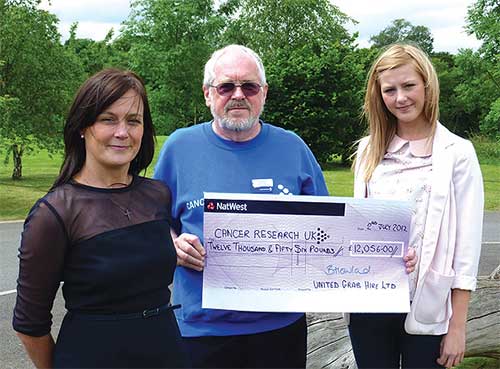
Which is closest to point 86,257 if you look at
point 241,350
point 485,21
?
point 241,350

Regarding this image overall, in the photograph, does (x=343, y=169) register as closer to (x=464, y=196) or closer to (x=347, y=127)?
(x=347, y=127)

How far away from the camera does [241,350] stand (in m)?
2.82

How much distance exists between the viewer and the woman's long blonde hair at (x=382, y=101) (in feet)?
9.03

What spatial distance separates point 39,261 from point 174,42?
2152 centimetres

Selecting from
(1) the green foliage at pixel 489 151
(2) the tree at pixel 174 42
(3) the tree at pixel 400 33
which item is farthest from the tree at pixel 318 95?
(3) the tree at pixel 400 33

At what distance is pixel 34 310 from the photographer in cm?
220

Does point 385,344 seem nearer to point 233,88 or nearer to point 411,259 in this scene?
point 411,259

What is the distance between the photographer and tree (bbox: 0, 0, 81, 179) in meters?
18.1

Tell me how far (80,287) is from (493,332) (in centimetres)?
351

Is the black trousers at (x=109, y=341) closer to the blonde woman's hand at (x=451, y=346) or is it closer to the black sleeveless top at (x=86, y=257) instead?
the black sleeveless top at (x=86, y=257)

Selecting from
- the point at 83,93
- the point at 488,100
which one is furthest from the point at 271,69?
the point at 83,93

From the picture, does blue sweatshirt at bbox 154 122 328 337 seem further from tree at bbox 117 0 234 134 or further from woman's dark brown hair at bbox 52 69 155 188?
tree at bbox 117 0 234 134

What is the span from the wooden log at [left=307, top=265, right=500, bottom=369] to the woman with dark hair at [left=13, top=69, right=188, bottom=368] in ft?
7.25

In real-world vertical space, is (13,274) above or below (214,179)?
Answer: below
